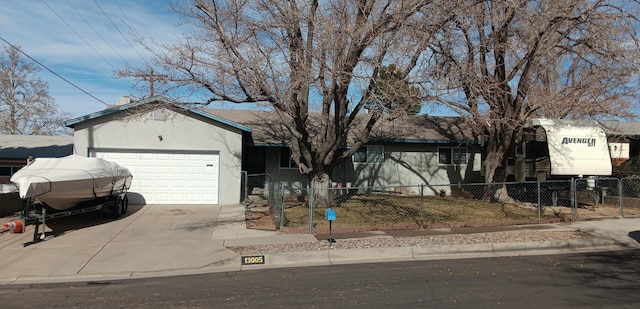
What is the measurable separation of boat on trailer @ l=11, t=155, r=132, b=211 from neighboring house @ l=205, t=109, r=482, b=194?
7.80 meters

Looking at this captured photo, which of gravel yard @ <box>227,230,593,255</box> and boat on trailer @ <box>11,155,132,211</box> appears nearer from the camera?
gravel yard @ <box>227,230,593,255</box>

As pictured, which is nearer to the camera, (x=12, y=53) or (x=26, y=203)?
(x=26, y=203)

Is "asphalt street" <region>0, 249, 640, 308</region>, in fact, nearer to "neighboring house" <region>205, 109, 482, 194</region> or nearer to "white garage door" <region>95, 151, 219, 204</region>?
"white garage door" <region>95, 151, 219, 204</region>

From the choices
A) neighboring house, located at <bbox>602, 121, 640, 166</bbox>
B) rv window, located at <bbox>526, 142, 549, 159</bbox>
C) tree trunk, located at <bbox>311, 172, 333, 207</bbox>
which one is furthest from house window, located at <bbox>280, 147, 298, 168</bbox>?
neighboring house, located at <bbox>602, 121, 640, 166</bbox>

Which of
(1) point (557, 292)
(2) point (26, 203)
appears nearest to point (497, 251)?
(1) point (557, 292)

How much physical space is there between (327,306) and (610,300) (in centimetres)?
367

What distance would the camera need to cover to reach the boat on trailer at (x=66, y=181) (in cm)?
1064

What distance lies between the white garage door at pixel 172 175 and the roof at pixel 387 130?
2793mm

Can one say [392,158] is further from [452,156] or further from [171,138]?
[171,138]

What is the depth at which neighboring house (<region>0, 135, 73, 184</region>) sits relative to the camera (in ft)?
78.1

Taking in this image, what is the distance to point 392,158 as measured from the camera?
21984mm

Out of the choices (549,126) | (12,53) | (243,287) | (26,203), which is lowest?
(243,287)

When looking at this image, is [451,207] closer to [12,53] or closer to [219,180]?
[219,180]

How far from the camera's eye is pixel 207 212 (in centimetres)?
1540
